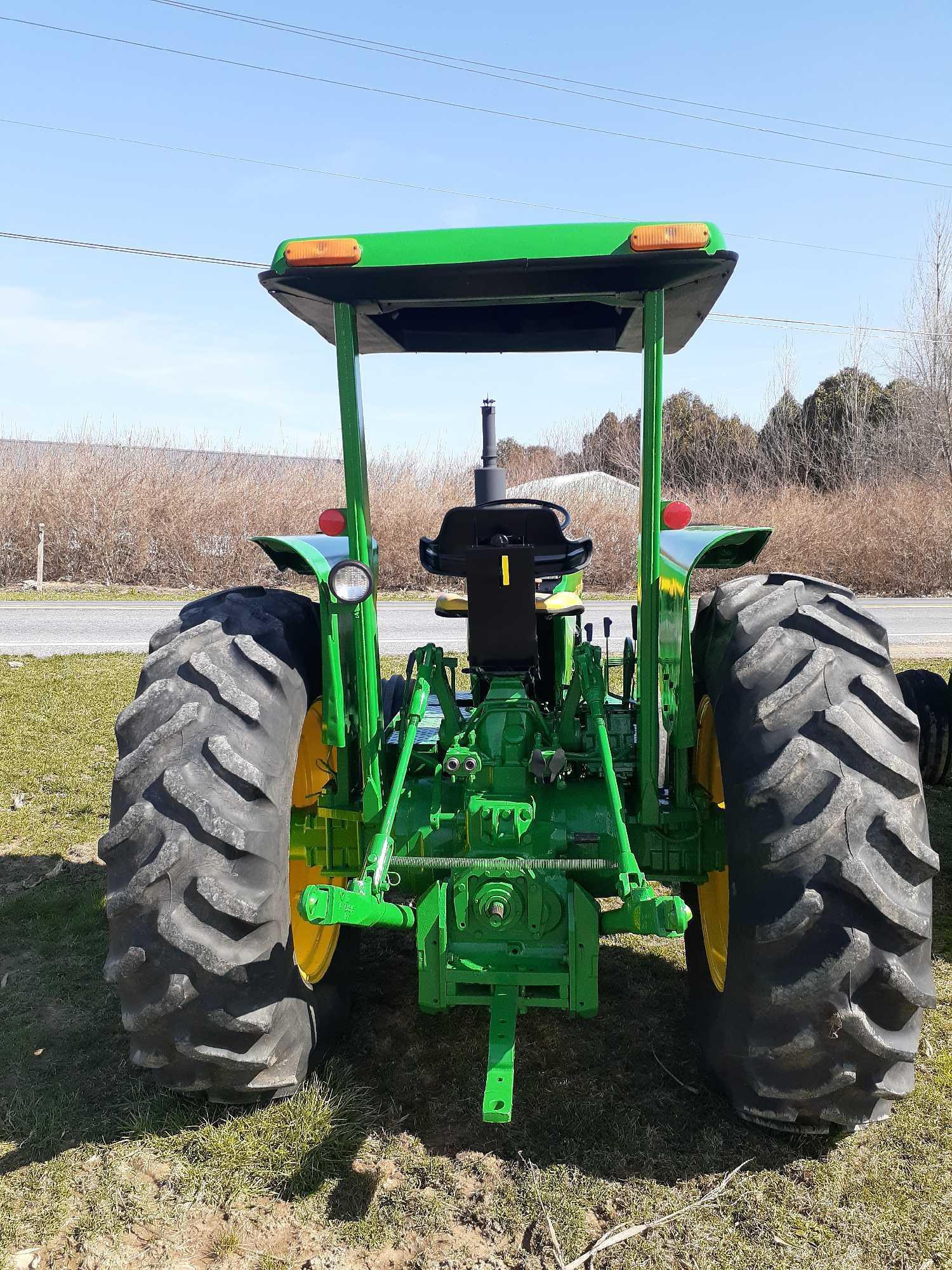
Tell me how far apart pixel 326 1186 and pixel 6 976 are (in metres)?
1.78

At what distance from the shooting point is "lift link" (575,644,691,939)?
6.73ft

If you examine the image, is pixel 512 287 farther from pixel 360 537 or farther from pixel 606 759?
pixel 606 759

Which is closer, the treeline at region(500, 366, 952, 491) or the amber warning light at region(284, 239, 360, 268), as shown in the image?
the amber warning light at region(284, 239, 360, 268)

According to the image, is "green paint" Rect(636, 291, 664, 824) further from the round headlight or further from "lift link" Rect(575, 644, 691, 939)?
the round headlight

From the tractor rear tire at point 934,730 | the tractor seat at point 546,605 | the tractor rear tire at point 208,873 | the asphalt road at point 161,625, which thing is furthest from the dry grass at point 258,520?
the tractor rear tire at point 208,873

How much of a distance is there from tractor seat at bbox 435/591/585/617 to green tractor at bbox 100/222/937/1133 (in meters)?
0.37

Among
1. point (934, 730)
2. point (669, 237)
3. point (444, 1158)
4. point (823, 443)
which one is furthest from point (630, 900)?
point (823, 443)

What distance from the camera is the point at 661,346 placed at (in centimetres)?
257

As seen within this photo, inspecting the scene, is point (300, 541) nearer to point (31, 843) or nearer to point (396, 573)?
point (31, 843)

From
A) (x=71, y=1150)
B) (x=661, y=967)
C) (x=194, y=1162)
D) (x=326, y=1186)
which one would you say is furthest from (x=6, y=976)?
(x=661, y=967)

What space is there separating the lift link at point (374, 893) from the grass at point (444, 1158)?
0.64m

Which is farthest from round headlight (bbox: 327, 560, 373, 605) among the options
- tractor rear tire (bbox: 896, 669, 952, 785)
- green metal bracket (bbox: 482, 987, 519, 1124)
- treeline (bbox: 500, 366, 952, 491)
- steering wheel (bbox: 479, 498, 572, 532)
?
treeline (bbox: 500, 366, 952, 491)

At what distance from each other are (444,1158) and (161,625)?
36.1 feet

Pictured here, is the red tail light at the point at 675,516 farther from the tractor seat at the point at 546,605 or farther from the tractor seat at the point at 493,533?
the tractor seat at the point at 546,605
